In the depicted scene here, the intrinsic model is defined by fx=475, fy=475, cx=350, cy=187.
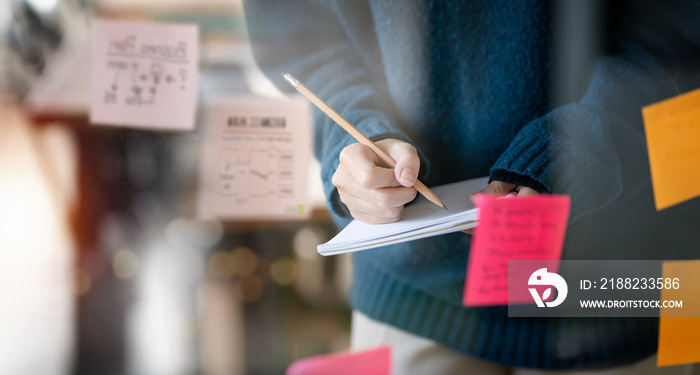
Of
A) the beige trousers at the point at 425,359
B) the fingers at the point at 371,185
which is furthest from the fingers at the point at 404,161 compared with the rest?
the beige trousers at the point at 425,359

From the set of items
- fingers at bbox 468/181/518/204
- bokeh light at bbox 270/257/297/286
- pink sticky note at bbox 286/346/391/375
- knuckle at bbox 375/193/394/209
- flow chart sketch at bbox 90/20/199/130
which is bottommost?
pink sticky note at bbox 286/346/391/375

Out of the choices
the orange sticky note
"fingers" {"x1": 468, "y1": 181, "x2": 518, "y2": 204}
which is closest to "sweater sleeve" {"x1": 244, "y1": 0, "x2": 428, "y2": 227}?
"fingers" {"x1": 468, "y1": 181, "x2": 518, "y2": 204}

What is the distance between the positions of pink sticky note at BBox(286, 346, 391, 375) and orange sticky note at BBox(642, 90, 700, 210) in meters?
0.37

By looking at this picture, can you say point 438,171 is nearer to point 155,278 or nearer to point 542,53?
point 542,53

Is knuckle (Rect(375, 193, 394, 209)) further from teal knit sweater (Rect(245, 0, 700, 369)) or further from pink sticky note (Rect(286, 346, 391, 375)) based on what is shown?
pink sticky note (Rect(286, 346, 391, 375))

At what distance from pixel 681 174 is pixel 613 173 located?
0.13m

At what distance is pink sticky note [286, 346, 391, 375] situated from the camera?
21.9 inches

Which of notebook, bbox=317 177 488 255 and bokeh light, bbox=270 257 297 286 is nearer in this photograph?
notebook, bbox=317 177 488 255

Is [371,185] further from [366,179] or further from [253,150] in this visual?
[253,150]

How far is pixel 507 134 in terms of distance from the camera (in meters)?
0.53

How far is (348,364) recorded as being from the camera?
56 cm

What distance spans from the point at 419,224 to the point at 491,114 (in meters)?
0.19

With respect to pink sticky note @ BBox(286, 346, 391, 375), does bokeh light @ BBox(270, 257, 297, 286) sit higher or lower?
higher

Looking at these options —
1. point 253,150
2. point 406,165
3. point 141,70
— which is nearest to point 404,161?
point 406,165
